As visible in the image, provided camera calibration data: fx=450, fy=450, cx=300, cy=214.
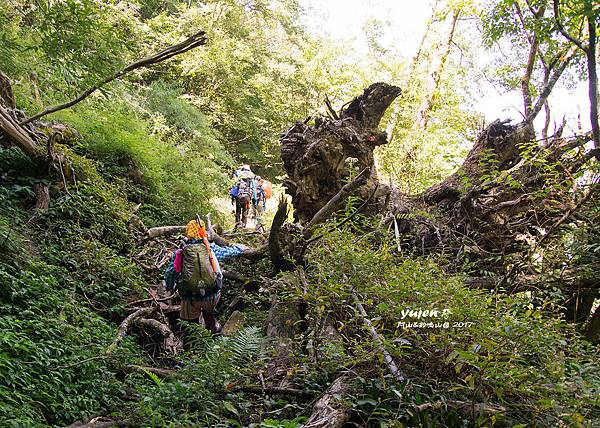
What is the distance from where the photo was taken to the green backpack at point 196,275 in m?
6.44

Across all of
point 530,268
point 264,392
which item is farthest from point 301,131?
point 264,392

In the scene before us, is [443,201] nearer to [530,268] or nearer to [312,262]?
[530,268]

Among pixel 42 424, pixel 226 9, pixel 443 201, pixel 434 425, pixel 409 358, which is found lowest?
pixel 42 424

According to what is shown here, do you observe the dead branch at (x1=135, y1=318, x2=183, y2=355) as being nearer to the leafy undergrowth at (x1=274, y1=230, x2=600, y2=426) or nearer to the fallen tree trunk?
the leafy undergrowth at (x1=274, y1=230, x2=600, y2=426)

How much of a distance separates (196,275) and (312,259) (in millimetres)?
2097

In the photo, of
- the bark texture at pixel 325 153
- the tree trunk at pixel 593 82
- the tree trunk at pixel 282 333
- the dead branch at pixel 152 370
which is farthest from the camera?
the bark texture at pixel 325 153

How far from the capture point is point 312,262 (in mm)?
4930

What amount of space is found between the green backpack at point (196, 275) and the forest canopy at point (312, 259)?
2.05 feet

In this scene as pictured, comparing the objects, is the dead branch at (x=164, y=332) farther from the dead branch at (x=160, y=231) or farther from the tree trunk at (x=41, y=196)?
the dead branch at (x=160, y=231)

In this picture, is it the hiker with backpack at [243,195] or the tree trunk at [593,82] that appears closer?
the tree trunk at [593,82]

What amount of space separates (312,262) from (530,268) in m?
3.32

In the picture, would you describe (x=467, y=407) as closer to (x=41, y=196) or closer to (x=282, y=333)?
(x=282, y=333)

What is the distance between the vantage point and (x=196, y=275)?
646cm

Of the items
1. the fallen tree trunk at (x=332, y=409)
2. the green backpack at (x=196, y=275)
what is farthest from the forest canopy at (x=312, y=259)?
the green backpack at (x=196, y=275)
